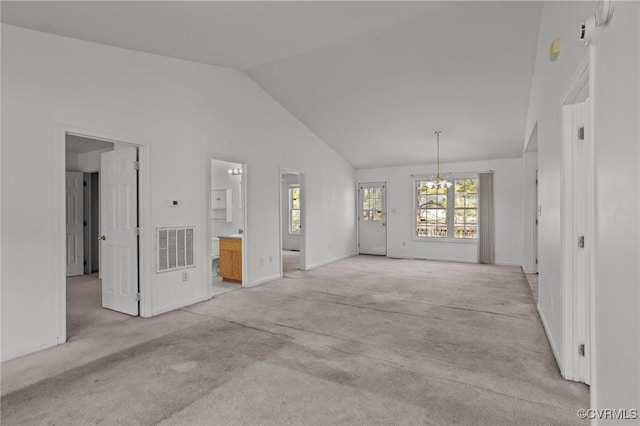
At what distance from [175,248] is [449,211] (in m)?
6.57

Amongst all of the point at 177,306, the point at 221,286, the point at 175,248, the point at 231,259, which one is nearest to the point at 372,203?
the point at 231,259

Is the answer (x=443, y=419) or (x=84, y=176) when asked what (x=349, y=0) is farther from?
(x=84, y=176)

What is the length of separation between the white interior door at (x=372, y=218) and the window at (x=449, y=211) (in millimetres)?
955

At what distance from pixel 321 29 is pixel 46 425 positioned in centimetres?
425

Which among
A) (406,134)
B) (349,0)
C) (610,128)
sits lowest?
(610,128)

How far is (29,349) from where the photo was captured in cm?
312

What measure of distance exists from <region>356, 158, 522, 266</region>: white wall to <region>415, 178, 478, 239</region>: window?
0.20 metres

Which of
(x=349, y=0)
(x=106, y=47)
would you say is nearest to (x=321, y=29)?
(x=349, y=0)

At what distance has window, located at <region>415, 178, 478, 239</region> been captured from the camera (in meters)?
8.30

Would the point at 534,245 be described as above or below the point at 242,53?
below

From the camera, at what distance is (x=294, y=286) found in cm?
573

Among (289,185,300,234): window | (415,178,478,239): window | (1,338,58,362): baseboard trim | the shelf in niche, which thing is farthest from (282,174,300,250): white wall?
(1,338,58,362): baseboard trim

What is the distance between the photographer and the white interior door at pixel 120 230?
13.7ft

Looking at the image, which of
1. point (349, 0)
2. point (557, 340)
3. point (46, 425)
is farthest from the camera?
point (349, 0)
